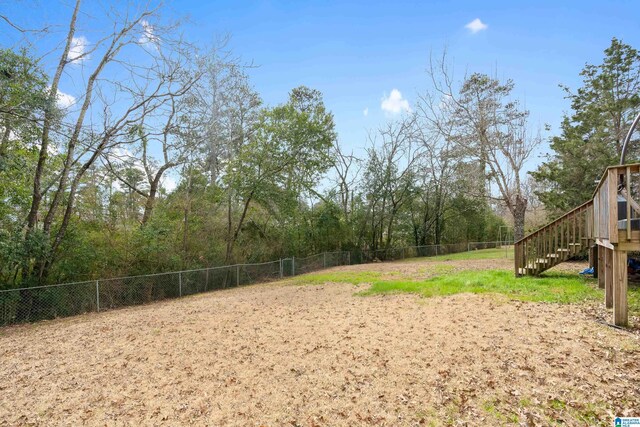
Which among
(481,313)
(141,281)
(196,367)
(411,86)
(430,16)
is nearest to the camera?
(196,367)

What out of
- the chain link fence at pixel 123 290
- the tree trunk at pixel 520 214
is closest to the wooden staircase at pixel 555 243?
the tree trunk at pixel 520 214

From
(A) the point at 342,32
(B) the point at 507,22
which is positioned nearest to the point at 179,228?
(A) the point at 342,32

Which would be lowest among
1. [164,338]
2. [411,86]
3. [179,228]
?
[164,338]

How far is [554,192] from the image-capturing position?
15344 mm

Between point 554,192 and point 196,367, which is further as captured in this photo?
point 554,192

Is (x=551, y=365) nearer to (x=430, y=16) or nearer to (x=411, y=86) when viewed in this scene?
(x=430, y=16)

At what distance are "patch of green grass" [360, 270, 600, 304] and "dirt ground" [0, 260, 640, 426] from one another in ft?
3.60

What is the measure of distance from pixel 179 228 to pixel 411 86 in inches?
665

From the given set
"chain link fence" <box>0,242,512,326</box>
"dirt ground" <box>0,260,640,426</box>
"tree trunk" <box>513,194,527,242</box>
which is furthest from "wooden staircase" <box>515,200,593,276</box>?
"chain link fence" <box>0,242,512,326</box>

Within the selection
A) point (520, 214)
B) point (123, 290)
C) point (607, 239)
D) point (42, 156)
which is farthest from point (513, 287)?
point (42, 156)

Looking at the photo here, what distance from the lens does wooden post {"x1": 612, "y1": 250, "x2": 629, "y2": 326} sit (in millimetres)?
4973

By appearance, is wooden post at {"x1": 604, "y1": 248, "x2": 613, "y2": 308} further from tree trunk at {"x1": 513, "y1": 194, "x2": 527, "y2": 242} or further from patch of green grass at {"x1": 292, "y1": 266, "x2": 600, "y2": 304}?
tree trunk at {"x1": 513, "y1": 194, "x2": 527, "y2": 242}

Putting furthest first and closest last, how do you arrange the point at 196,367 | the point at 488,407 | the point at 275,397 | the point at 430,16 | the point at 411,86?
the point at 411,86 < the point at 430,16 < the point at 196,367 < the point at 275,397 < the point at 488,407

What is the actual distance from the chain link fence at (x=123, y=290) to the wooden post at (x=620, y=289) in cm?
1156
